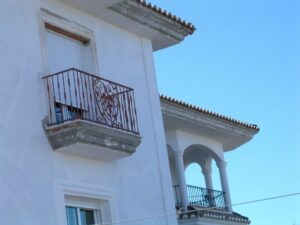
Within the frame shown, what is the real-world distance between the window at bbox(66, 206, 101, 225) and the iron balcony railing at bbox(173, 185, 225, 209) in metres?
9.20

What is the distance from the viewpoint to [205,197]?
23625mm

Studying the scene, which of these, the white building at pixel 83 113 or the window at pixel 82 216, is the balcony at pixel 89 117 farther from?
the window at pixel 82 216

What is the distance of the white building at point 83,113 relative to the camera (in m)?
12.0

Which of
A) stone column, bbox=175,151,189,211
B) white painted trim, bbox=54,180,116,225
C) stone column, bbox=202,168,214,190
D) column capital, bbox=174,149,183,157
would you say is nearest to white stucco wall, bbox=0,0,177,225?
white painted trim, bbox=54,180,116,225

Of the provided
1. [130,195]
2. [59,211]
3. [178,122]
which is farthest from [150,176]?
[178,122]

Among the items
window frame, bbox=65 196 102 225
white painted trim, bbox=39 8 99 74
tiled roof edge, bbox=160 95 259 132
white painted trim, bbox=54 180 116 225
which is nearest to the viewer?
white painted trim, bbox=54 180 116 225

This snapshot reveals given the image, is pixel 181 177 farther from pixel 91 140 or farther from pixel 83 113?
pixel 91 140

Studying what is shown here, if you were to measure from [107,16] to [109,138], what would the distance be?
273cm

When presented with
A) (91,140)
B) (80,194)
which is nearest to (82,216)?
(80,194)

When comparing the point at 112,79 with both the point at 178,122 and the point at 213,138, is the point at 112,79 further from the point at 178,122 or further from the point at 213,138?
the point at 213,138

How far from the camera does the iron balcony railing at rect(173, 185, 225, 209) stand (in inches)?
898

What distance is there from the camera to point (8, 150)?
1170 cm

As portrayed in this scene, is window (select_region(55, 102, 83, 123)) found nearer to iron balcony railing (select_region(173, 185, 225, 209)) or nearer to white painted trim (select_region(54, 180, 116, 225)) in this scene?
white painted trim (select_region(54, 180, 116, 225))

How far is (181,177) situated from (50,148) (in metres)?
10.4
